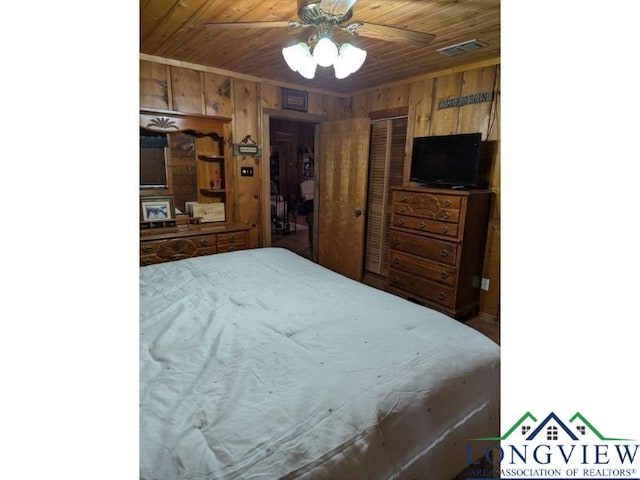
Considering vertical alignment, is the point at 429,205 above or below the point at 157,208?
above

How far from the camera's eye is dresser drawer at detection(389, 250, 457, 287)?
283cm

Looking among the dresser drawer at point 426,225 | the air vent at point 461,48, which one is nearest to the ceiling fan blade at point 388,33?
the air vent at point 461,48

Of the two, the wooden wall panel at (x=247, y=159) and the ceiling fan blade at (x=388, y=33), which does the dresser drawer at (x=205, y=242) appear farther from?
the ceiling fan blade at (x=388, y=33)

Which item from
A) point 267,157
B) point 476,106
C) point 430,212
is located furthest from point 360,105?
point 430,212

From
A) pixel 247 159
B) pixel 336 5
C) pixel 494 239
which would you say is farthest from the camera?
pixel 247 159

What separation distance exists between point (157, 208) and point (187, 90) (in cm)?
113

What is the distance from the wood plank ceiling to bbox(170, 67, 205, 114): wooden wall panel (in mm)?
129

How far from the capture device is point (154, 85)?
2.92 m

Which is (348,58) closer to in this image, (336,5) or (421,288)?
(336,5)
